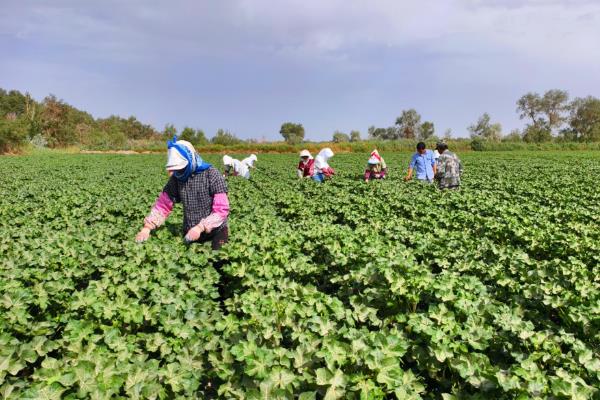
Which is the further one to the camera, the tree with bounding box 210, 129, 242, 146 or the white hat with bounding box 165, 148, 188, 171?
the tree with bounding box 210, 129, 242, 146

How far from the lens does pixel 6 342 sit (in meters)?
2.44

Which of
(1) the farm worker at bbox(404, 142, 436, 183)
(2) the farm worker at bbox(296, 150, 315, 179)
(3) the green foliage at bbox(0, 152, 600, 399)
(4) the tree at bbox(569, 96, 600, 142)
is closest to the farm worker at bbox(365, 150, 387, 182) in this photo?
(1) the farm worker at bbox(404, 142, 436, 183)

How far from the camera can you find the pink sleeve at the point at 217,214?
4844mm

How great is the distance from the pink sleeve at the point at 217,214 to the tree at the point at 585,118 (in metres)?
94.3

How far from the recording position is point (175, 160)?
4.62 metres

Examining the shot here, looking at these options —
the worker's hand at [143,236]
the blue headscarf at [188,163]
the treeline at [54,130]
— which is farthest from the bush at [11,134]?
the blue headscarf at [188,163]

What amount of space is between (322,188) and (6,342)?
10.3 m

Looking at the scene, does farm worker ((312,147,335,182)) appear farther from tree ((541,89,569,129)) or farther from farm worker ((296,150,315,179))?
tree ((541,89,569,129))

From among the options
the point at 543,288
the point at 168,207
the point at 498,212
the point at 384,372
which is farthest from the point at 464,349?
the point at 498,212

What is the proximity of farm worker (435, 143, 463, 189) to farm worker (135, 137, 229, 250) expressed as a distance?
7.34m

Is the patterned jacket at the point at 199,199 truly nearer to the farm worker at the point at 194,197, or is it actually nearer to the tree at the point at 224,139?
the farm worker at the point at 194,197

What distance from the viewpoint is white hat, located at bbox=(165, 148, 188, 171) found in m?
4.62

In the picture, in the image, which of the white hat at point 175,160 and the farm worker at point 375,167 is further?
the farm worker at point 375,167

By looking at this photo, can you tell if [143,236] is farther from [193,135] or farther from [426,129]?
[426,129]
